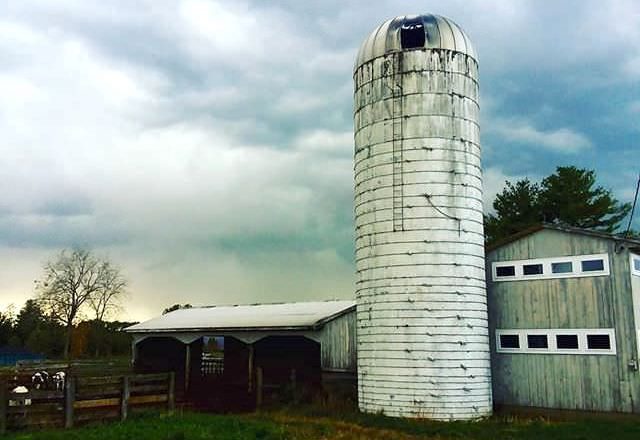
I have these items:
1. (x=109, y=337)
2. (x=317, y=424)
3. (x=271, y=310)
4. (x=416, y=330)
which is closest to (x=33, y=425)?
(x=317, y=424)

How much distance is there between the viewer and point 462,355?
16.0m

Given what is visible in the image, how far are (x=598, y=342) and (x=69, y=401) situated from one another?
41.0ft

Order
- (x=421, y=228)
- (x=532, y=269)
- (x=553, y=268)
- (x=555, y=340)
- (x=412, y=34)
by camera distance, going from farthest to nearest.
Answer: (x=412, y=34)
(x=532, y=269)
(x=553, y=268)
(x=555, y=340)
(x=421, y=228)

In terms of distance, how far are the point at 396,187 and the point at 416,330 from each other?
12.0 ft

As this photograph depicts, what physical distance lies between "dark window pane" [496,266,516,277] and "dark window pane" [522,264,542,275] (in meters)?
0.31

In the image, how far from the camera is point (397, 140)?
1680cm

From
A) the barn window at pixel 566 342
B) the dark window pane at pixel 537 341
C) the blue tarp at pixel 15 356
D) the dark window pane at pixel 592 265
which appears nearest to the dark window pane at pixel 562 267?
the dark window pane at pixel 592 265

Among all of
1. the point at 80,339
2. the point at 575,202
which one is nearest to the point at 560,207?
the point at 575,202

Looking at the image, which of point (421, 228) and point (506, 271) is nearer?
point (421, 228)

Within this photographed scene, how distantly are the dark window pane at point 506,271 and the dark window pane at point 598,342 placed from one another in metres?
2.59

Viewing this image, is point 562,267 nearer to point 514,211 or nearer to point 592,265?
point 592,265

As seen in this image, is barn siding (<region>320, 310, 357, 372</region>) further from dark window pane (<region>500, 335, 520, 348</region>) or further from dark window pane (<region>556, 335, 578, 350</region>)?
dark window pane (<region>556, 335, 578, 350</region>)

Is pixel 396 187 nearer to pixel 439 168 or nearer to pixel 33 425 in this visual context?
pixel 439 168

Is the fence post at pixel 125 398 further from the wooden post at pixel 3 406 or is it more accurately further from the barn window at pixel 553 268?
the barn window at pixel 553 268
